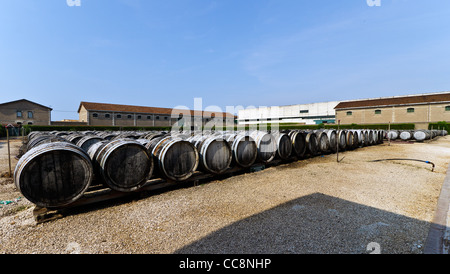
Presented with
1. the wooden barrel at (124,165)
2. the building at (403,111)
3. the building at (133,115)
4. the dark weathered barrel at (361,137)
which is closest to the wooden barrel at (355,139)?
the dark weathered barrel at (361,137)

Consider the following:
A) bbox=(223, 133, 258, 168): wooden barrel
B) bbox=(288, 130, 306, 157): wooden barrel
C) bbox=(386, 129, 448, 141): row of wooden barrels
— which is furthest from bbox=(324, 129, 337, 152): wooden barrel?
bbox=(386, 129, 448, 141): row of wooden barrels

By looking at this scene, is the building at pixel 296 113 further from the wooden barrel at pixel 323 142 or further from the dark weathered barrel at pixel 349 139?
the wooden barrel at pixel 323 142

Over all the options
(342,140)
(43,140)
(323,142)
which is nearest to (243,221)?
(43,140)

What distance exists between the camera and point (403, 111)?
36.5 meters

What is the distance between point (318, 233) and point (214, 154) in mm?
3699

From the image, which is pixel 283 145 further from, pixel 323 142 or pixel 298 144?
pixel 323 142

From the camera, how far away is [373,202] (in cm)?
459

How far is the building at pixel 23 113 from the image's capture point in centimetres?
3550

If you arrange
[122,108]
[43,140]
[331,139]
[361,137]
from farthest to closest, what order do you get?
[122,108]
[361,137]
[331,139]
[43,140]

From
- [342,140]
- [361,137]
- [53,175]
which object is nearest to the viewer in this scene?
[53,175]

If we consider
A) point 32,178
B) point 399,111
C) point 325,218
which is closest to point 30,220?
point 32,178
